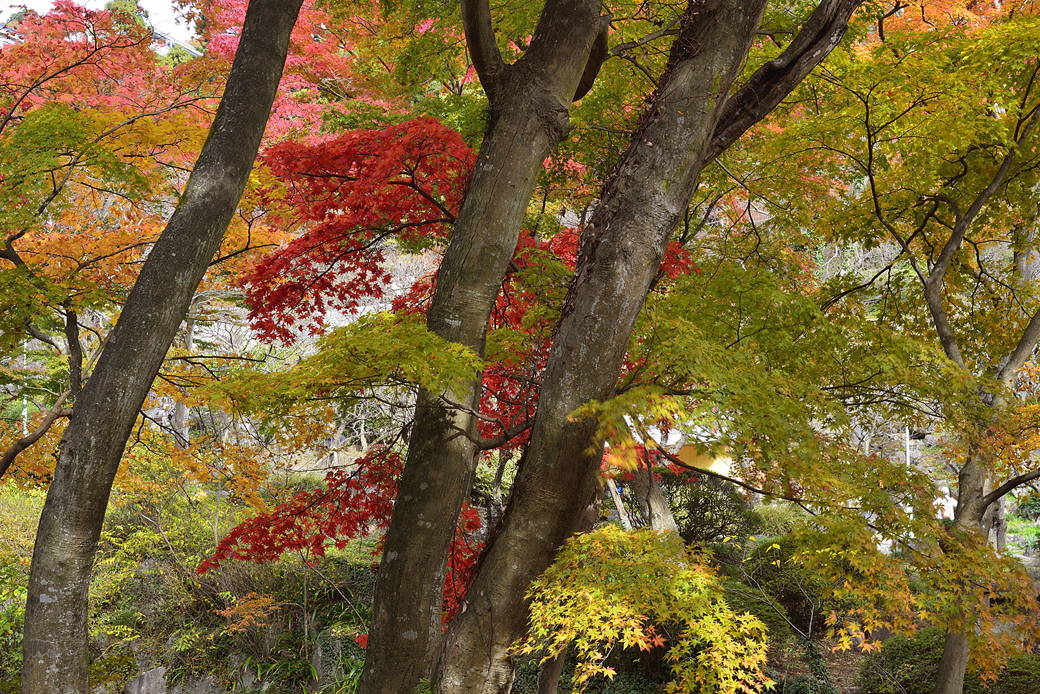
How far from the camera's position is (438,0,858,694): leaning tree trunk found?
3.34 m

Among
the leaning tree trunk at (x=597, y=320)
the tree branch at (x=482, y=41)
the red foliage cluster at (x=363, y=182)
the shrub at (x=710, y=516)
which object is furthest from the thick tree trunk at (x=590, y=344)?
the shrub at (x=710, y=516)

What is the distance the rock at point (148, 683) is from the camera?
7.88 m

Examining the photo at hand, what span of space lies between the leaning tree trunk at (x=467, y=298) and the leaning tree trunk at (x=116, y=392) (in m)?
1.33

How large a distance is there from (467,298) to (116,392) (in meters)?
1.94

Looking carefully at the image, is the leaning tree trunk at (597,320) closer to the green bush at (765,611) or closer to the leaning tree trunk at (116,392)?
the leaning tree trunk at (116,392)

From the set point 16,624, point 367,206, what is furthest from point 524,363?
point 16,624

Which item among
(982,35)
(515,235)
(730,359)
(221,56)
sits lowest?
(730,359)

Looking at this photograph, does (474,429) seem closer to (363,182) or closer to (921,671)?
(363,182)

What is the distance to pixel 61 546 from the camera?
11.0ft

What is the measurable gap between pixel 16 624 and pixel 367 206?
7328 millimetres

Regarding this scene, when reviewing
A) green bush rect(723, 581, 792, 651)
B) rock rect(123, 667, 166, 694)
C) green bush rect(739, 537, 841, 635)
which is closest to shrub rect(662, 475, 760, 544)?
green bush rect(739, 537, 841, 635)

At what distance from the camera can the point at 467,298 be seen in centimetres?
379

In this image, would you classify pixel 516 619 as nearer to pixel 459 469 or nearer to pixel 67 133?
pixel 459 469

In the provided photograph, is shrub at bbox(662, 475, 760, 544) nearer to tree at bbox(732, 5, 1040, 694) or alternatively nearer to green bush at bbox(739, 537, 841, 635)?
green bush at bbox(739, 537, 841, 635)
